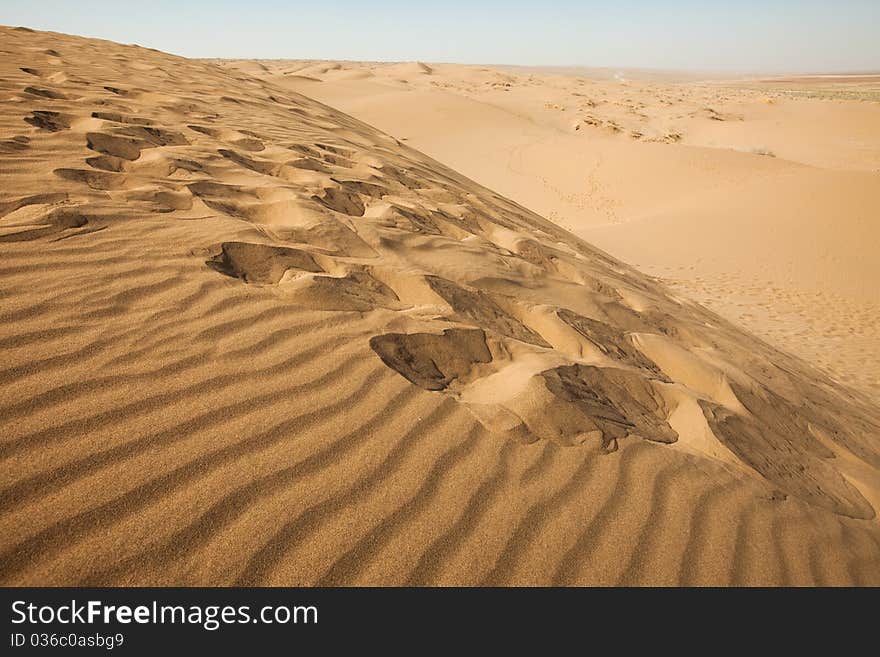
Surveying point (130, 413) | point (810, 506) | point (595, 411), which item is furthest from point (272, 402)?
point (810, 506)

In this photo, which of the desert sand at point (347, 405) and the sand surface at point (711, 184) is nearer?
the desert sand at point (347, 405)

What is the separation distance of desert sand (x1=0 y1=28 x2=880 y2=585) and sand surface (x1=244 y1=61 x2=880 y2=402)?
12.0 feet

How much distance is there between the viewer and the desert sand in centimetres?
126

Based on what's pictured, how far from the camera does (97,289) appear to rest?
6.11 ft

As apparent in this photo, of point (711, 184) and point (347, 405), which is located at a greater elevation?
point (347, 405)

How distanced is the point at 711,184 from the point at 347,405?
517 inches

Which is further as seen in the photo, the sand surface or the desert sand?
the sand surface

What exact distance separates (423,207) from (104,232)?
7.28ft

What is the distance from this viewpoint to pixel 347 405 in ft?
5.43

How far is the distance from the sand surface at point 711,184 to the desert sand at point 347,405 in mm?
3667

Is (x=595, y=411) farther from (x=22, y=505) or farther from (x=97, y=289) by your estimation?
(x=97, y=289)

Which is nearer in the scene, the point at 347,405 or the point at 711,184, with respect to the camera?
the point at 347,405

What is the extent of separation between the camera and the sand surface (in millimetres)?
7020

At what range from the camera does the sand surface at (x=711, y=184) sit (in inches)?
276
